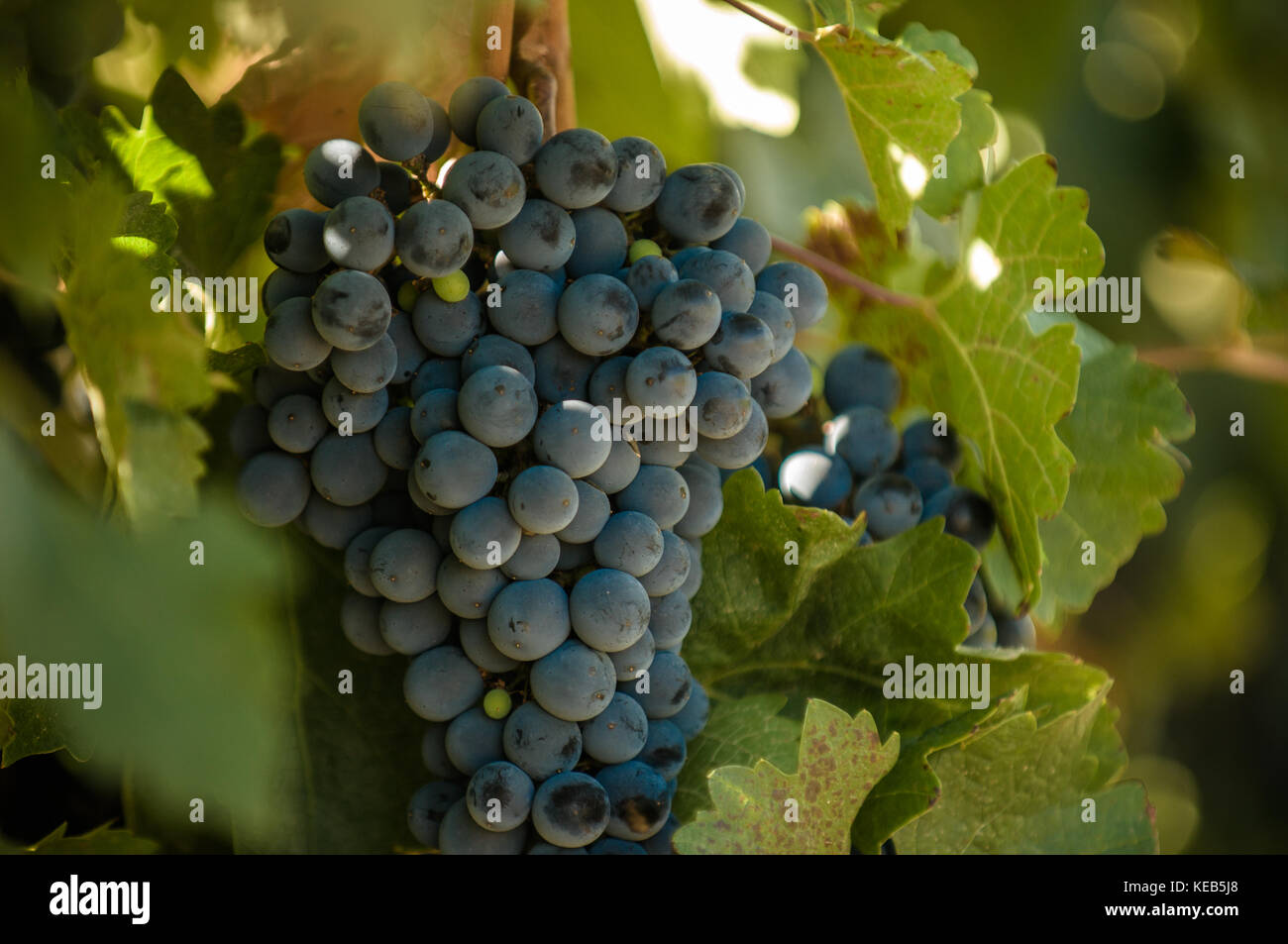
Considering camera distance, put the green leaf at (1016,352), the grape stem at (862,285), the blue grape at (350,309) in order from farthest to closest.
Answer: the grape stem at (862,285), the green leaf at (1016,352), the blue grape at (350,309)

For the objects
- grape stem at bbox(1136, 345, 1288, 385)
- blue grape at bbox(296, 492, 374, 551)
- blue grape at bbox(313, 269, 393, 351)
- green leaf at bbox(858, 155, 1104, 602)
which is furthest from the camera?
grape stem at bbox(1136, 345, 1288, 385)

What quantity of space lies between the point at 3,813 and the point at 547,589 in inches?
17.0

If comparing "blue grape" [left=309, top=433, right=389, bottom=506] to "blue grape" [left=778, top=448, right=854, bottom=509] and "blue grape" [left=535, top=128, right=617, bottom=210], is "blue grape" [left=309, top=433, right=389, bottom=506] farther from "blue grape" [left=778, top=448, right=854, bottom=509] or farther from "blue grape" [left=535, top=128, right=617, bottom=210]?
"blue grape" [left=778, top=448, right=854, bottom=509]

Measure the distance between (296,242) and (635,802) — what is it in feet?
1.36

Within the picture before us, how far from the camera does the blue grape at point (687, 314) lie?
0.70 m

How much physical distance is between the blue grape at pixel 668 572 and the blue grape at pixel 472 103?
30cm

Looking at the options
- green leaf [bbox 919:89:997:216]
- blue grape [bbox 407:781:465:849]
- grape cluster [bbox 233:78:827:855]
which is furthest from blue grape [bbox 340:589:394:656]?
green leaf [bbox 919:89:997:216]

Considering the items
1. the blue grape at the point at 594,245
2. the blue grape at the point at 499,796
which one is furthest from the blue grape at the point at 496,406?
the blue grape at the point at 499,796

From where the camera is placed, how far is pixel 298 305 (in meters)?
0.69

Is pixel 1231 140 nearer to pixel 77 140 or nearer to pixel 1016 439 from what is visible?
pixel 1016 439

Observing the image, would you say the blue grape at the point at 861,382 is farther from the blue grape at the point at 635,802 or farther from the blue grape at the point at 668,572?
the blue grape at the point at 635,802

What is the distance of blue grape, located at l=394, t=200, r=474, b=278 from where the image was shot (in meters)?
0.67

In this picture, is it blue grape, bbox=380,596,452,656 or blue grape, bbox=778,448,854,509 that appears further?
blue grape, bbox=778,448,854,509

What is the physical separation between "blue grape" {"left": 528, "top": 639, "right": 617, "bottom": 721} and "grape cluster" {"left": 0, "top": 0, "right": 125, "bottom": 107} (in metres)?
0.57
